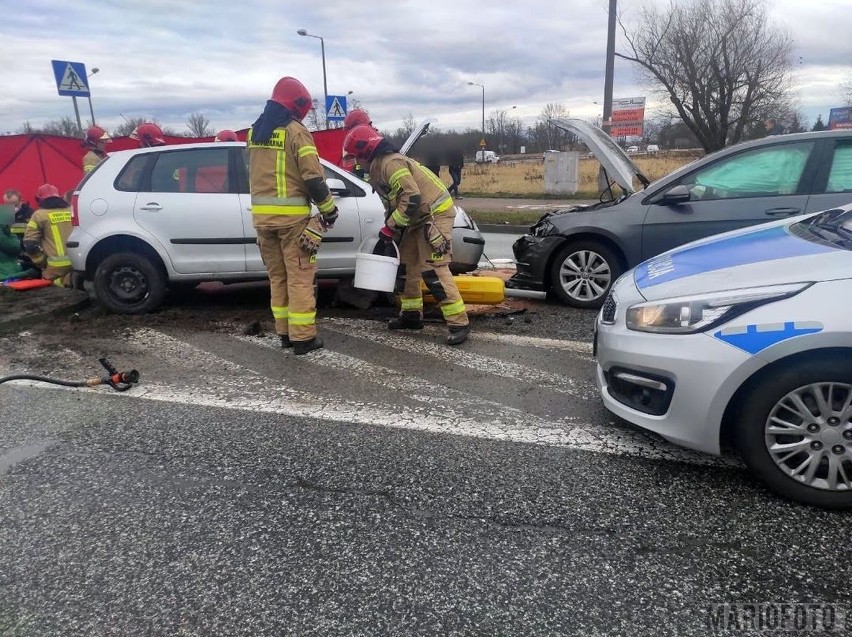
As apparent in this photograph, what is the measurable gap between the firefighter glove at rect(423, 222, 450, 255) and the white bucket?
1.21ft

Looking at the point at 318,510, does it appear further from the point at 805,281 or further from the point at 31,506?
the point at 805,281

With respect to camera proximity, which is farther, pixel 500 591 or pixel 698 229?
pixel 698 229

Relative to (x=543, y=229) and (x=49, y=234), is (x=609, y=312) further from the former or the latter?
(x=49, y=234)

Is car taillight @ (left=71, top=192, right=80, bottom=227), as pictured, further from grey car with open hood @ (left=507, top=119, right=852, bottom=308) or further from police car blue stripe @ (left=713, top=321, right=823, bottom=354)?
police car blue stripe @ (left=713, top=321, right=823, bottom=354)

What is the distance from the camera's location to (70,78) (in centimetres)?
1077

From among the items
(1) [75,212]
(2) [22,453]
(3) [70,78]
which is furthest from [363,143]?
(3) [70,78]

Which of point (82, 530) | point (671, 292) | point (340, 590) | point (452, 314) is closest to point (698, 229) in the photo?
point (452, 314)

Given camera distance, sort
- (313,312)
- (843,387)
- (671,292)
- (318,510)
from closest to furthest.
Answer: (843,387)
(318,510)
(671,292)
(313,312)

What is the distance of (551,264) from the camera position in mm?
6199

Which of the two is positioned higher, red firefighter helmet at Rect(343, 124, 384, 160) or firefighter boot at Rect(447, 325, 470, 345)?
red firefighter helmet at Rect(343, 124, 384, 160)

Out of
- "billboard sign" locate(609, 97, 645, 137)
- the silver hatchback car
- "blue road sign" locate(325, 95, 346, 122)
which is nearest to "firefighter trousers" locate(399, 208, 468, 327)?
the silver hatchback car

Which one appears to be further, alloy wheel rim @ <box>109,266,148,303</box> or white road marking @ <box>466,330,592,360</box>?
alloy wheel rim @ <box>109,266,148,303</box>

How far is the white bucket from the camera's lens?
521cm

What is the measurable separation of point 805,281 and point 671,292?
562 mm
